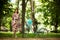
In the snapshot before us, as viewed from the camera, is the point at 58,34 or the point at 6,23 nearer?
the point at 6,23

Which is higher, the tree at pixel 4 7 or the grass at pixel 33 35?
the tree at pixel 4 7

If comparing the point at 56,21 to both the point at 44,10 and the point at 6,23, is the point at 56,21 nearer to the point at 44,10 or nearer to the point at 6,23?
the point at 44,10

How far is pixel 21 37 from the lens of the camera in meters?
9.17

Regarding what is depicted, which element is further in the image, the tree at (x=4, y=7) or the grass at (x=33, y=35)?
the tree at (x=4, y=7)

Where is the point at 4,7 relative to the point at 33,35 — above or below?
above

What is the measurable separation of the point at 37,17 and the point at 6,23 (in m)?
1.28

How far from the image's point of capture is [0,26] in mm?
9008

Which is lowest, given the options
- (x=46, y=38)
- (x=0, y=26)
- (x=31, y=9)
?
(x=46, y=38)

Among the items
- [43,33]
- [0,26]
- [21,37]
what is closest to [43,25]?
[43,33]

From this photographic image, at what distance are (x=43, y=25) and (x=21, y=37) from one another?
101 cm

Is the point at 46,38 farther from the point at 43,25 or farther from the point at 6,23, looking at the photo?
the point at 6,23

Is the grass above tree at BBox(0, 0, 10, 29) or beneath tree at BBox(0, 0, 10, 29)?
beneath

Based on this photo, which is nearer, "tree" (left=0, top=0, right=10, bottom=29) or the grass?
the grass

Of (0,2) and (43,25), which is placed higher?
(0,2)
